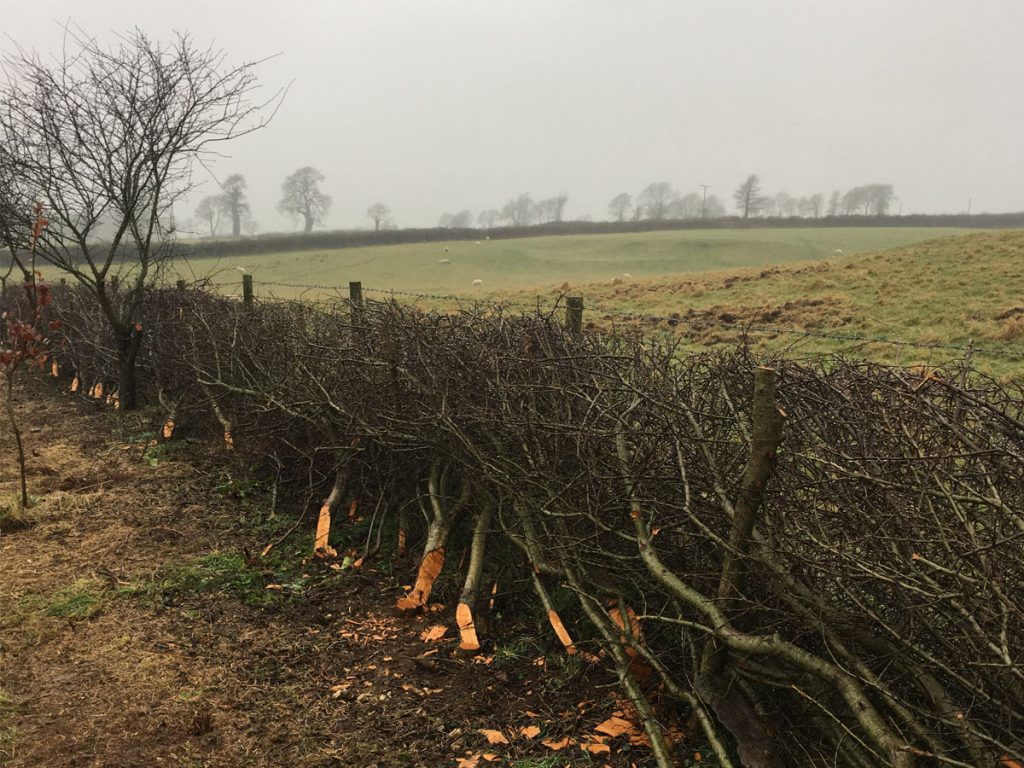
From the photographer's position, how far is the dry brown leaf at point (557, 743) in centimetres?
262

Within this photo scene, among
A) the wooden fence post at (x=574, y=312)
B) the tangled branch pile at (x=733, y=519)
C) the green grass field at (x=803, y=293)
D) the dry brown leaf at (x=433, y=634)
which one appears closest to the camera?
the tangled branch pile at (x=733, y=519)

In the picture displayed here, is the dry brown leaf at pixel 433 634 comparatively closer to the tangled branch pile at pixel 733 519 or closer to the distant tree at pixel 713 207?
the tangled branch pile at pixel 733 519

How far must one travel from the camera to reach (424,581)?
3873 mm

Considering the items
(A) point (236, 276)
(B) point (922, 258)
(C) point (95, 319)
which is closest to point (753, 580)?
(C) point (95, 319)

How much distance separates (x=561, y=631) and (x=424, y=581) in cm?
104

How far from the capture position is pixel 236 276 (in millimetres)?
38375

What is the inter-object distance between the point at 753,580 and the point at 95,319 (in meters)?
10.3

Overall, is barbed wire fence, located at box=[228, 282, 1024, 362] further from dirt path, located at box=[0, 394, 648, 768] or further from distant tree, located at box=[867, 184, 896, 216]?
distant tree, located at box=[867, 184, 896, 216]

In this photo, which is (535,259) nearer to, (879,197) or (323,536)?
(323,536)

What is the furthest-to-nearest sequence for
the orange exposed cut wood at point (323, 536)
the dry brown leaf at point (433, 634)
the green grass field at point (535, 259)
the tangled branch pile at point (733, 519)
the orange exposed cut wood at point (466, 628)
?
the green grass field at point (535, 259) → the orange exposed cut wood at point (323, 536) → the dry brown leaf at point (433, 634) → the orange exposed cut wood at point (466, 628) → the tangled branch pile at point (733, 519)

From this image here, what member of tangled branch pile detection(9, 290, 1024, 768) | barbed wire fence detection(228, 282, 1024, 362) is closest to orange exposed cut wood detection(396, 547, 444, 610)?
tangled branch pile detection(9, 290, 1024, 768)

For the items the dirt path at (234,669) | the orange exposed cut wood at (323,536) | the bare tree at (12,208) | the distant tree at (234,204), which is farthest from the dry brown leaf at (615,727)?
the distant tree at (234,204)

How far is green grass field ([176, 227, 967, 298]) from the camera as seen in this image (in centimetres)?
3553

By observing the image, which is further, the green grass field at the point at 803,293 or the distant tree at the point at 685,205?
the distant tree at the point at 685,205
